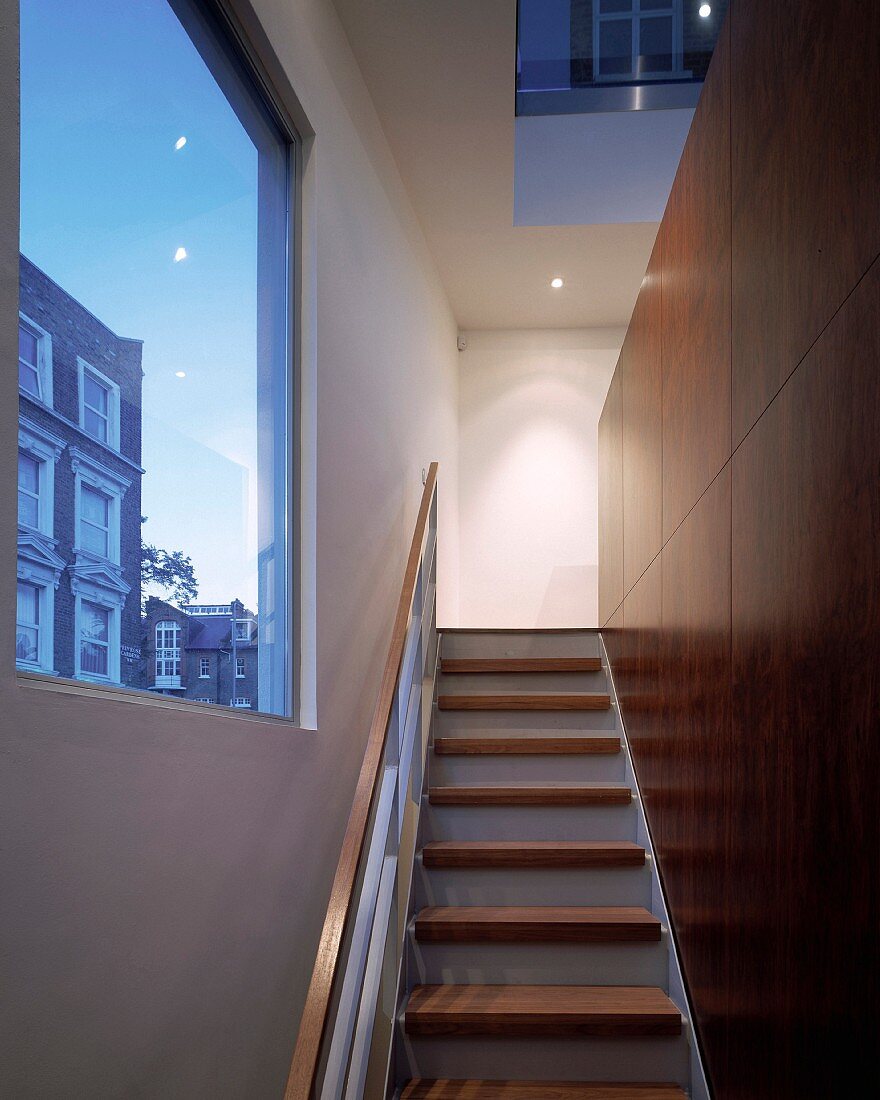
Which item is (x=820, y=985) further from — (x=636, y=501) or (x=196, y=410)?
(x=636, y=501)

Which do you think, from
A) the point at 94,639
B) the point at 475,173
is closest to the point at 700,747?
the point at 94,639

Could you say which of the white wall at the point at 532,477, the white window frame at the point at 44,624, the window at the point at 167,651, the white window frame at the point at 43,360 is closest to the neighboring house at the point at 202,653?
the window at the point at 167,651

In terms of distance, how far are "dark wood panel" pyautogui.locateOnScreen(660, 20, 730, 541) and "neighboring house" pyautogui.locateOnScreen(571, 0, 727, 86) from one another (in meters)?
1.73

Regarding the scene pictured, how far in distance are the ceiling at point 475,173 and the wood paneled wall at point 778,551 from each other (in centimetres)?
155

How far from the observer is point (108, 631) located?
6.70ft

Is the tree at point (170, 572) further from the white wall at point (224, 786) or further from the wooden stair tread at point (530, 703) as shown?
the wooden stair tread at point (530, 703)

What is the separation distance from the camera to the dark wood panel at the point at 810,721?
137 cm

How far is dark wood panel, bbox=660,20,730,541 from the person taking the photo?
2301 mm

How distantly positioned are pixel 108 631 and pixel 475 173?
3.72 m

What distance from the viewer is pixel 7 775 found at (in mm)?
1507

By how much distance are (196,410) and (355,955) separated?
1308 millimetres

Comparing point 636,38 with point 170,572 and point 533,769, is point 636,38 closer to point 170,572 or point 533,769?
point 533,769

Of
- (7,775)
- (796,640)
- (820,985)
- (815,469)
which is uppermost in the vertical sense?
(815,469)

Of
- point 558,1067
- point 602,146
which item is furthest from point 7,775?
point 602,146
